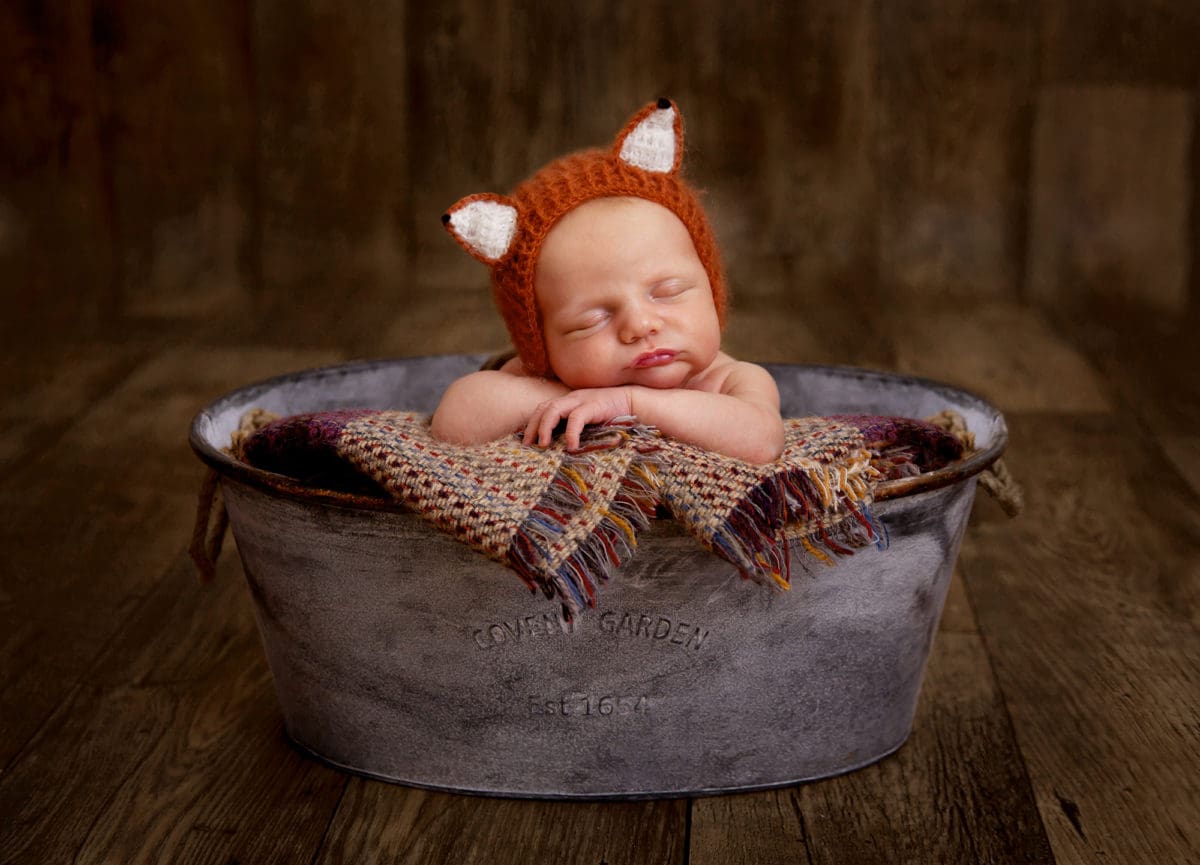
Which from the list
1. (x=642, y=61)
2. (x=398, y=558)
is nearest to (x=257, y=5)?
(x=642, y=61)

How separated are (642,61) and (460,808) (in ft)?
5.36

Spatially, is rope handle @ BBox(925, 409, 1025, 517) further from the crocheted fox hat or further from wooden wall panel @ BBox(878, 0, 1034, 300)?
wooden wall panel @ BBox(878, 0, 1034, 300)

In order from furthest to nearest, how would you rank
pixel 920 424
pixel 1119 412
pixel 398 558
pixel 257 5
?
pixel 257 5 → pixel 1119 412 → pixel 920 424 → pixel 398 558

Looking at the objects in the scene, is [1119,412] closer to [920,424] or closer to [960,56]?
[960,56]

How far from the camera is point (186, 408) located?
77.4 inches

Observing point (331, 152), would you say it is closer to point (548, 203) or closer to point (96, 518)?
point (96, 518)

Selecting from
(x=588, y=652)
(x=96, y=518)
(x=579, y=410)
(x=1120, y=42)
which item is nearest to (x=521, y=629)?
(x=588, y=652)

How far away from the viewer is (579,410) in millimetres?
941

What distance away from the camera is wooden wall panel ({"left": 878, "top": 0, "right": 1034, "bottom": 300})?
7.73 ft

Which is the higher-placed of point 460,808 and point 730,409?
point 730,409

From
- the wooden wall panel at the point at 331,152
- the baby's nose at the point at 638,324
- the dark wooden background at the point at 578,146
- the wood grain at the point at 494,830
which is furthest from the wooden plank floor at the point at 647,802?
the wooden wall panel at the point at 331,152

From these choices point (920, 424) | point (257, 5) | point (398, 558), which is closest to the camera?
point (398, 558)

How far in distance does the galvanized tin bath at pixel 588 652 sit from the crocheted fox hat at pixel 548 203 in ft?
0.67

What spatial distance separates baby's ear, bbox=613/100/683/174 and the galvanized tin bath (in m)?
0.30
